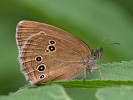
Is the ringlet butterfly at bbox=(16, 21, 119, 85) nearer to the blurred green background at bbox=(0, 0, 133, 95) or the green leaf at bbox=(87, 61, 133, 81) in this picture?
the green leaf at bbox=(87, 61, 133, 81)

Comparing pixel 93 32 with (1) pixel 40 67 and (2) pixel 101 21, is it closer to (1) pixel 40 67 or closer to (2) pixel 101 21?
(2) pixel 101 21

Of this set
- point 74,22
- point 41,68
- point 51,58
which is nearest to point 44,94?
point 41,68

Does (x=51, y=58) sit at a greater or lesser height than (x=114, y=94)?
greater

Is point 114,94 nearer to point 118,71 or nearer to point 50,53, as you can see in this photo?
point 118,71

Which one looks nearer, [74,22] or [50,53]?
[50,53]

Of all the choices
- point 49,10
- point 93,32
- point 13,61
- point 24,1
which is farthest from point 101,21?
point 13,61

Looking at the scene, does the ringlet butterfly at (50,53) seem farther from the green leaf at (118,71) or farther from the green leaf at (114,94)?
the green leaf at (114,94)
